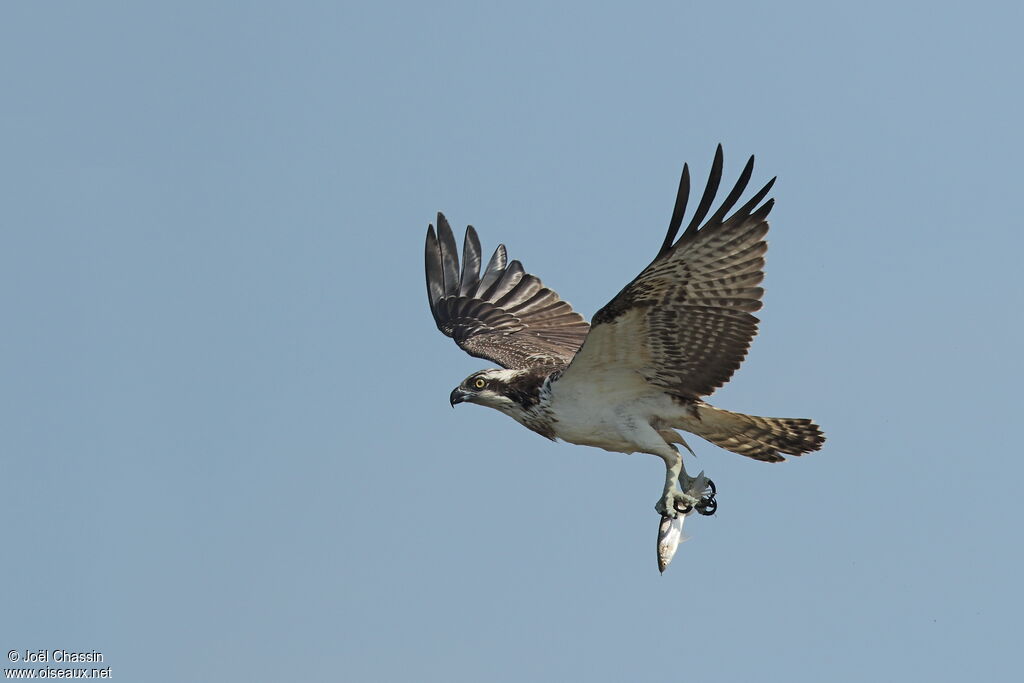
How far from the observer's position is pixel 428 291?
1505 centimetres

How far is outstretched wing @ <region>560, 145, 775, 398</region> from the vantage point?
10.2m

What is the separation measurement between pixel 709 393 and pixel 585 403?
0.95 metres

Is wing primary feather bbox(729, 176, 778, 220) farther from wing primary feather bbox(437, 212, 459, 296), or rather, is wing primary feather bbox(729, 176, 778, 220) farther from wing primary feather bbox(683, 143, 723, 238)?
wing primary feather bbox(437, 212, 459, 296)

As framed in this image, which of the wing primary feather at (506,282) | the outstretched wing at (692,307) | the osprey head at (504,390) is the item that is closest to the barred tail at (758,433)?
the outstretched wing at (692,307)

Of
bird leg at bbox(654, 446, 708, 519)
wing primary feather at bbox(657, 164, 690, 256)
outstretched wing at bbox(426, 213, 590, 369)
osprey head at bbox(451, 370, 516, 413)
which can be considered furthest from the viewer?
outstretched wing at bbox(426, 213, 590, 369)

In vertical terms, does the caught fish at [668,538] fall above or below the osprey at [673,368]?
below

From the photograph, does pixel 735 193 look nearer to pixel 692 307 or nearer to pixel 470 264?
pixel 692 307

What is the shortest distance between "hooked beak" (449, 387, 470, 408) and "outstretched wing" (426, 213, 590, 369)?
2.33 meters

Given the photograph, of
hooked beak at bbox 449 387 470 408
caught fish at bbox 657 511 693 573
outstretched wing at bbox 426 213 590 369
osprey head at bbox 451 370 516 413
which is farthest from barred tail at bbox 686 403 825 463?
outstretched wing at bbox 426 213 590 369

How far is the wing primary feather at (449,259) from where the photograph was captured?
15008mm

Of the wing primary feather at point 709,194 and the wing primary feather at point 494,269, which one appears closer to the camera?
the wing primary feather at point 709,194

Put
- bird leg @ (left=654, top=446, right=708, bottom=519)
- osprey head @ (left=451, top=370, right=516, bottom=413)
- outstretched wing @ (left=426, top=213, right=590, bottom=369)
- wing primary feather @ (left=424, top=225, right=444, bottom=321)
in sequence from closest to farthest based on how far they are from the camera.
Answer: bird leg @ (left=654, top=446, right=708, bottom=519)
osprey head @ (left=451, top=370, right=516, bottom=413)
outstretched wing @ (left=426, top=213, right=590, bottom=369)
wing primary feather @ (left=424, top=225, right=444, bottom=321)

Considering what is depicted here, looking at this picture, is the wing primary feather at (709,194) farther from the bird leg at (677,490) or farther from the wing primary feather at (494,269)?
the wing primary feather at (494,269)

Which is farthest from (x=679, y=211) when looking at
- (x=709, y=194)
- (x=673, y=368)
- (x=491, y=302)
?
(x=491, y=302)
